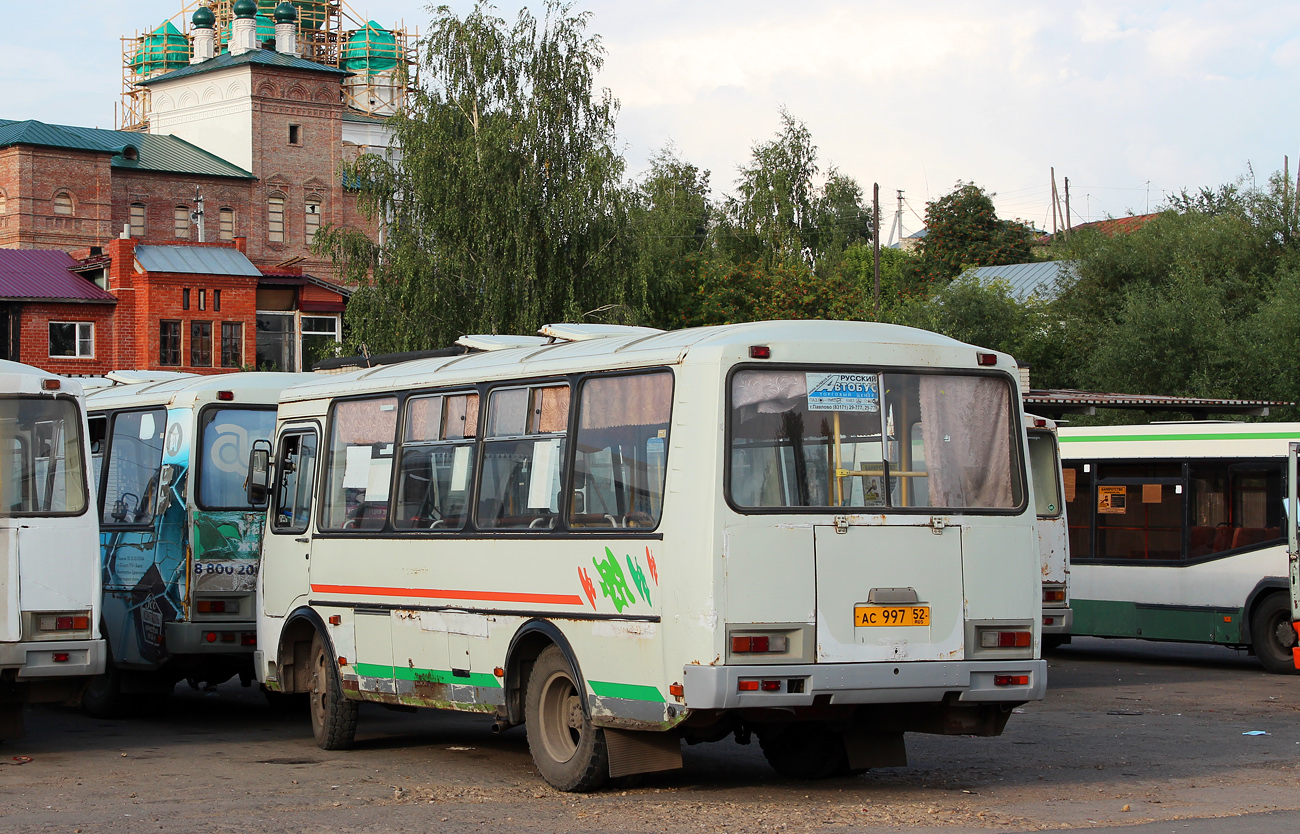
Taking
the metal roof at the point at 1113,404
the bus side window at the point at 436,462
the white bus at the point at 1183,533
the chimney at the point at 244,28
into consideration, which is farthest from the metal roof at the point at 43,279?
the bus side window at the point at 436,462

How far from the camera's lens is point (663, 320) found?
176ft

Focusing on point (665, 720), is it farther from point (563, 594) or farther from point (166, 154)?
point (166, 154)

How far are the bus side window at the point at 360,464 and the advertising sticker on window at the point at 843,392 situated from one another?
377 centimetres


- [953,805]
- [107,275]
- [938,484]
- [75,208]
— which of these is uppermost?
[75,208]

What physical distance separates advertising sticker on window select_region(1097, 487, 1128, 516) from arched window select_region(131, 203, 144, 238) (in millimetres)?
68553

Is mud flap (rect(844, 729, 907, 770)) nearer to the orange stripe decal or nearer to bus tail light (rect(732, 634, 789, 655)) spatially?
bus tail light (rect(732, 634, 789, 655))

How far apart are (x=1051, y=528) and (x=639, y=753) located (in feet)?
29.4

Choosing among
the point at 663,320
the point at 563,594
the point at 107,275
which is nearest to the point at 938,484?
the point at 563,594

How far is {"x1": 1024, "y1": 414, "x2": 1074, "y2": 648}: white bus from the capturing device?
1670 centimetres

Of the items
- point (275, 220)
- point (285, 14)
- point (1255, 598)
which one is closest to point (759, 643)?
point (1255, 598)

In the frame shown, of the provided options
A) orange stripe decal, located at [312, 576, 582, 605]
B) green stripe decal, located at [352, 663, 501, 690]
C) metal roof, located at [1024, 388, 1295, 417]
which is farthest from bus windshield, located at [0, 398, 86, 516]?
metal roof, located at [1024, 388, 1295, 417]

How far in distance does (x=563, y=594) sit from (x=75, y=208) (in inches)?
2919

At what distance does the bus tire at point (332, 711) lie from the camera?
12086mm

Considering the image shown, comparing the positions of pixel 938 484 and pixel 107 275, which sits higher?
pixel 107 275
